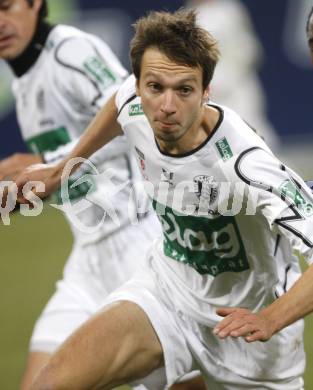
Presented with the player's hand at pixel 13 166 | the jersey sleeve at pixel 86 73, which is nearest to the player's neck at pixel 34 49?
the jersey sleeve at pixel 86 73

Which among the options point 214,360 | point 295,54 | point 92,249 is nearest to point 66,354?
point 214,360

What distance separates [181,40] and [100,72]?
154cm

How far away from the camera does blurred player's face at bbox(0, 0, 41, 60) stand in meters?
6.24

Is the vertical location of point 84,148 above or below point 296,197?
below

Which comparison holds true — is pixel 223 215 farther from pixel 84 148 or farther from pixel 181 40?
pixel 84 148

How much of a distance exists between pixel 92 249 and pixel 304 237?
7.25 feet

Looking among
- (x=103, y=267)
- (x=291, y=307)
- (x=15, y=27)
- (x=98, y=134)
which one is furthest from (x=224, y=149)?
(x=15, y=27)

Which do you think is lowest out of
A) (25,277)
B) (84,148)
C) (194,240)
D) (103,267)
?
(25,277)

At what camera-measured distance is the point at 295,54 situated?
11633mm

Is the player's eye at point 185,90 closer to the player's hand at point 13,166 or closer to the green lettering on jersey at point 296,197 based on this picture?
the green lettering on jersey at point 296,197

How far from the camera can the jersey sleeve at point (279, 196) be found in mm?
4109

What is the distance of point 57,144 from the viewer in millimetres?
6184

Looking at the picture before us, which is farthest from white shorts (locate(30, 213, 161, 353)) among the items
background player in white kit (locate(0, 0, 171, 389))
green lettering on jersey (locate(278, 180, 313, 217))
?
green lettering on jersey (locate(278, 180, 313, 217))

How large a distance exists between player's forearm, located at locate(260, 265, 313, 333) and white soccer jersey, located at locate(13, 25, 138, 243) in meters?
2.16
